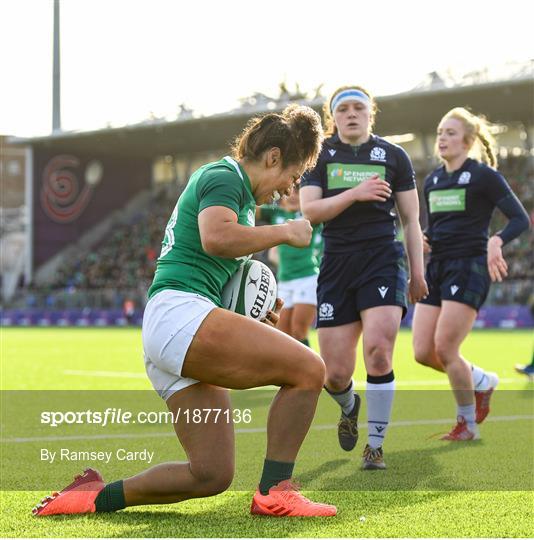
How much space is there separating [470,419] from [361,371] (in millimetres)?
6491

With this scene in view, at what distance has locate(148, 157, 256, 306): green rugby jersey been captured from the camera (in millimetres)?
4148

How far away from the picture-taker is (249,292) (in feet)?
14.4

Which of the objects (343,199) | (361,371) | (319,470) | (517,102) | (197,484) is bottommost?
(361,371)

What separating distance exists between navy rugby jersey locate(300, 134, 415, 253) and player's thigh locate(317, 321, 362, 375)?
1.66 feet

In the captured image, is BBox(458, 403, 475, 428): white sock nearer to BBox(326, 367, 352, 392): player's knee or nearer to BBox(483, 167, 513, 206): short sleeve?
BBox(326, 367, 352, 392): player's knee

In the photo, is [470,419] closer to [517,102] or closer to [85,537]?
[85,537]

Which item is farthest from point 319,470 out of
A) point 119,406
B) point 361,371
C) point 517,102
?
point 517,102

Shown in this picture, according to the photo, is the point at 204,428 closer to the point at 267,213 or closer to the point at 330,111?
the point at 330,111

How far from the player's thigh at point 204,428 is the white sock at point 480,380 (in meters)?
3.45

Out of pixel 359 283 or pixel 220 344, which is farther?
pixel 359 283

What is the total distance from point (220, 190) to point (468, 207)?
138 inches

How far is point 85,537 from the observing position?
3.90 meters

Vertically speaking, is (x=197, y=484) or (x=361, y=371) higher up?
(x=197, y=484)

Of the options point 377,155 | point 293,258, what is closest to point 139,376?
point 293,258
